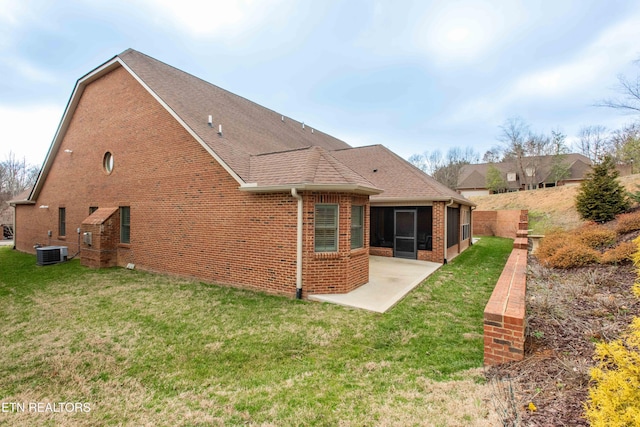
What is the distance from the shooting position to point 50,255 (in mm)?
12594

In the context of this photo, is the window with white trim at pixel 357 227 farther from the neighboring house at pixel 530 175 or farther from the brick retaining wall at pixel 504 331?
the neighboring house at pixel 530 175

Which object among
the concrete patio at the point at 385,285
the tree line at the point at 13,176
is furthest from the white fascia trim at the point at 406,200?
the tree line at the point at 13,176

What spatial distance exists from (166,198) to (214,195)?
2.40m

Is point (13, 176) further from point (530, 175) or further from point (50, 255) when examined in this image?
point (530, 175)

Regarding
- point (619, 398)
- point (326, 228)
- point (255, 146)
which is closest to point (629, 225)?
point (326, 228)

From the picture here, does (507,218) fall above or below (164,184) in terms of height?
below

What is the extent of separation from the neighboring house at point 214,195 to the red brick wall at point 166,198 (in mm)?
42

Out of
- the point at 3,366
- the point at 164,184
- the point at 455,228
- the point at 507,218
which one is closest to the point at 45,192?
the point at 164,184

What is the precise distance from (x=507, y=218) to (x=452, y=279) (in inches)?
635

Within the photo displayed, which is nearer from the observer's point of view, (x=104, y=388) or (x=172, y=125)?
(x=104, y=388)

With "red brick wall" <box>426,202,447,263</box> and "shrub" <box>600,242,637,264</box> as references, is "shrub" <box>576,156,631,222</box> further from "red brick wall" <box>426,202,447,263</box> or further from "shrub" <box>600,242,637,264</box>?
"shrub" <box>600,242,637,264</box>

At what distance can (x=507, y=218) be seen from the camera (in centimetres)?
2177

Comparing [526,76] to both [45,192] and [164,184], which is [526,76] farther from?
[45,192]

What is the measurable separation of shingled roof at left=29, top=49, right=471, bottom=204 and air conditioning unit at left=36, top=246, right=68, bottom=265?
211 inches
